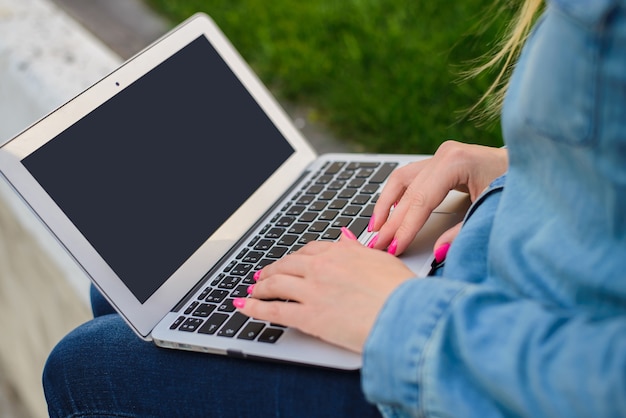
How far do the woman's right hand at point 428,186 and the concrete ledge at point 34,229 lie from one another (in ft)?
4.12

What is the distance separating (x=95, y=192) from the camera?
1.33 meters

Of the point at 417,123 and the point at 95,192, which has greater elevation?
the point at 95,192

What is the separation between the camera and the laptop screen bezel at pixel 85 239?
4.08 ft

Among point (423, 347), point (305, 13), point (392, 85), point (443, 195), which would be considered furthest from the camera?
point (305, 13)

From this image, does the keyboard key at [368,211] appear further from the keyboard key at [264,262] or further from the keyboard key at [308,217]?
the keyboard key at [264,262]

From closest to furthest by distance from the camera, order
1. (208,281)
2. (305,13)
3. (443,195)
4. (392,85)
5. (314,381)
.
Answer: (314,381)
(443,195)
(208,281)
(392,85)
(305,13)

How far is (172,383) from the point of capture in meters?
1.15

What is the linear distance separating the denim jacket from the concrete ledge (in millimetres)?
1556

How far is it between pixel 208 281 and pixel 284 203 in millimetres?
309

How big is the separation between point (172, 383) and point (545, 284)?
601 mm

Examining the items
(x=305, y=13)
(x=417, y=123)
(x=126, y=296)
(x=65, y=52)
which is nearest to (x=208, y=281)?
(x=126, y=296)

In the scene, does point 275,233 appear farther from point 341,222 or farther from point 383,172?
point 383,172

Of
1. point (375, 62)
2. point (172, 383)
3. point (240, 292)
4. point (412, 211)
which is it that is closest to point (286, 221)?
point (240, 292)

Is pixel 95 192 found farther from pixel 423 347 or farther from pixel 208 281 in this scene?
pixel 423 347
